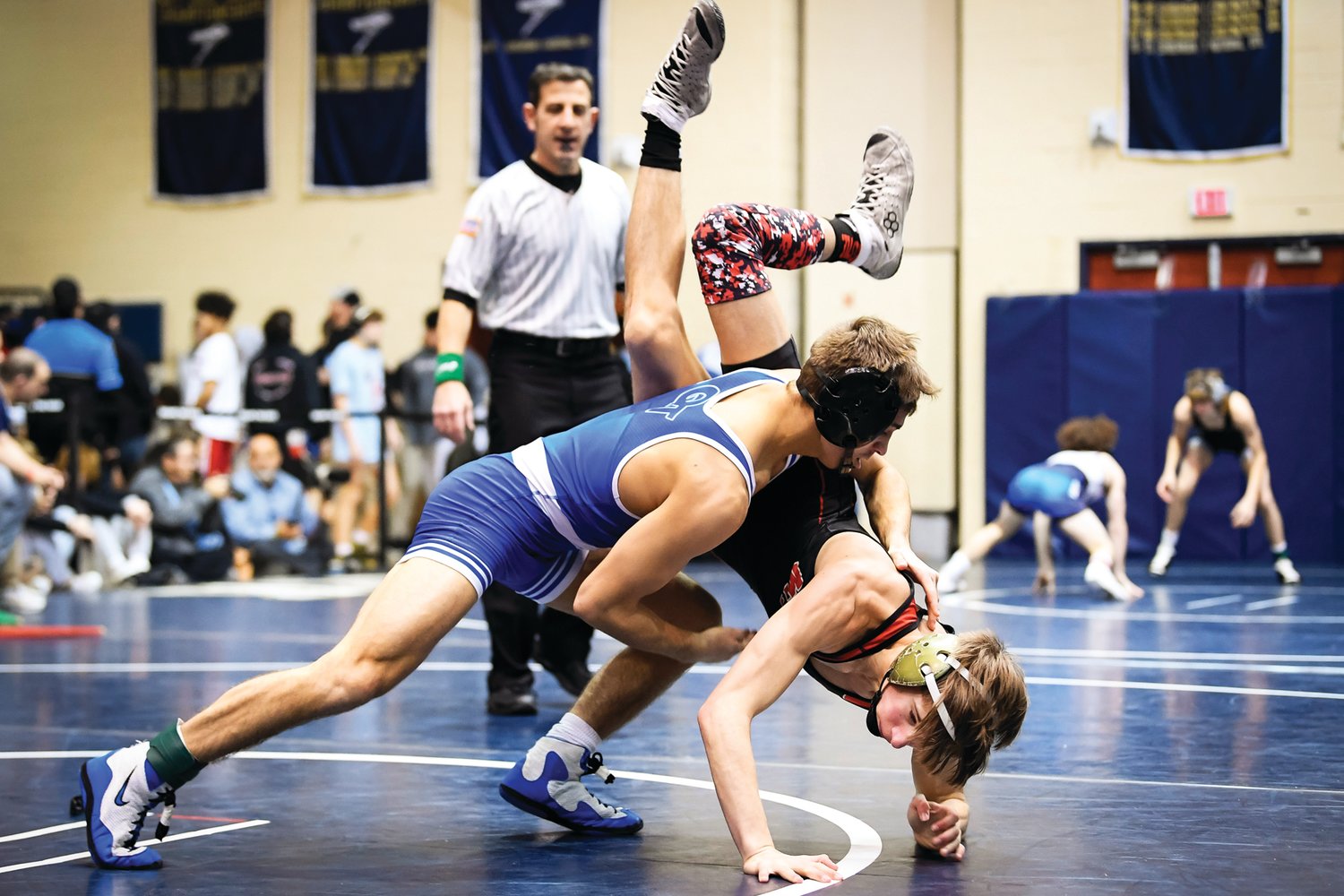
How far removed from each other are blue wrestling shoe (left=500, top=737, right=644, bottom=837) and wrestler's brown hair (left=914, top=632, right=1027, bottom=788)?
0.71m

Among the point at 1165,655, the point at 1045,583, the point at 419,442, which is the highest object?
the point at 419,442

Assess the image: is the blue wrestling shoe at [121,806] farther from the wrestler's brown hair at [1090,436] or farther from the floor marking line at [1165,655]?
the wrestler's brown hair at [1090,436]

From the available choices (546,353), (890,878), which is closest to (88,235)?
(546,353)

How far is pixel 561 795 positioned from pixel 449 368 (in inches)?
68.0

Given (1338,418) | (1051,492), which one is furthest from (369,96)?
(1338,418)

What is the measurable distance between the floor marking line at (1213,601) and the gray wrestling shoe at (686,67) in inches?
207

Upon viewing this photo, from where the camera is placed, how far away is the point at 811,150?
13.0 metres

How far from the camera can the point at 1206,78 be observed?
12.3 m

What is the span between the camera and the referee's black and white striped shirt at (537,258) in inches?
200

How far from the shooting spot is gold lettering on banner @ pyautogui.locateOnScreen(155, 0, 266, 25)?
46.3ft

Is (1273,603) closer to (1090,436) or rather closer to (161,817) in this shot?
(1090,436)

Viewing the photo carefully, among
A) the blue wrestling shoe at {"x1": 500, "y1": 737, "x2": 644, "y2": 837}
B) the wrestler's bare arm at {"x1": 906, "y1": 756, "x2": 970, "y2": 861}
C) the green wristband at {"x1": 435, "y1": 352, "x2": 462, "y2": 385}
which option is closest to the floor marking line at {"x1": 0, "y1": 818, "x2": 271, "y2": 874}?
the blue wrestling shoe at {"x1": 500, "y1": 737, "x2": 644, "y2": 837}

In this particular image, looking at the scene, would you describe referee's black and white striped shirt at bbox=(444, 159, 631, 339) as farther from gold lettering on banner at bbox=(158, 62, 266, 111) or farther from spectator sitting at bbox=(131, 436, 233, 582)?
gold lettering on banner at bbox=(158, 62, 266, 111)

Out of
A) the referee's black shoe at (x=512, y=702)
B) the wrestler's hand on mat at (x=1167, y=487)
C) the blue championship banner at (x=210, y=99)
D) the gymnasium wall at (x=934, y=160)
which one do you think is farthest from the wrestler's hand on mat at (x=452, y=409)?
the blue championship banner at (x=210, y=99)
